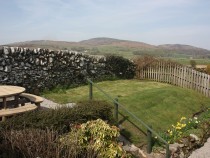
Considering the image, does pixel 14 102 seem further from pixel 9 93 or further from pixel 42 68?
pixel 42 68

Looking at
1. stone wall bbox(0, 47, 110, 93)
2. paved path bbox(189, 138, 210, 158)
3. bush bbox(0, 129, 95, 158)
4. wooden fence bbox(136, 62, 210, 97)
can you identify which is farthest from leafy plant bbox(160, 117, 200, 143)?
wooden fence bbox(136, 62, 210, 97)

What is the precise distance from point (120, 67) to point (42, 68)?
22.6 feet

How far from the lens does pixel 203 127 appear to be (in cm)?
1047

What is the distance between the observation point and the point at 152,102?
40.4ft

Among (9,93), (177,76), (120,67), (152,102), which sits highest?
(9,93)

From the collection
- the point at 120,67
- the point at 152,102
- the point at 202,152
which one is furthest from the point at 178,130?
the point at 120,67

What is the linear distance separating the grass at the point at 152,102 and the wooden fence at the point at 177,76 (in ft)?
5.43

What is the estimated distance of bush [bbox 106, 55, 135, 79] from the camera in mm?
19109

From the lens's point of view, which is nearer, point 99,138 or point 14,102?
point 99,138

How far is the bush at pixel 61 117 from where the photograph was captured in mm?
6277

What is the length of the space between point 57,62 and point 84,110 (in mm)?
7808

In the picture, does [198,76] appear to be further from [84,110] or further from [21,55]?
[84,110]

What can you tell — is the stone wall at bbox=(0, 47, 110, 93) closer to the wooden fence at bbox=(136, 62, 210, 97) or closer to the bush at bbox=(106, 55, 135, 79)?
the bush at bbox=(106, 55, 135, 79)

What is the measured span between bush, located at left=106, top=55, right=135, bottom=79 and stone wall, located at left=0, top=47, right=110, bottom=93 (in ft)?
5.85
